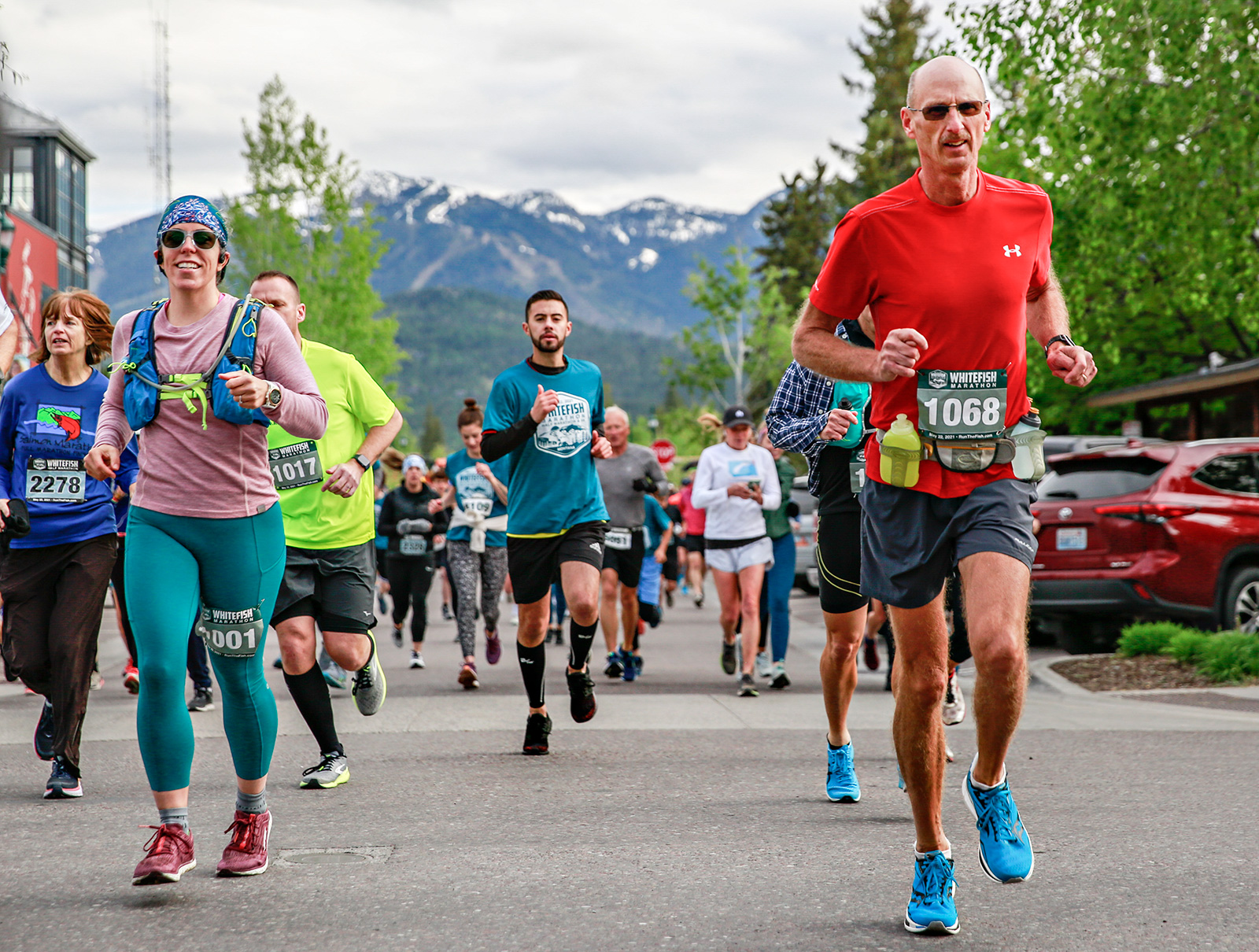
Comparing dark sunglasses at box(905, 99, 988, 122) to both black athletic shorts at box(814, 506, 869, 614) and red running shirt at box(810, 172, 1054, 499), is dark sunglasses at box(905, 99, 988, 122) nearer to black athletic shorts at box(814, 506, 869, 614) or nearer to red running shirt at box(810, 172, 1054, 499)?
red running shirt at box(810, 172, 1054, 499)

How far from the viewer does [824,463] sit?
20.6ft

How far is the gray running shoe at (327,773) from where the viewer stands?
604 cm

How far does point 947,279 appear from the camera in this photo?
12.6 ft

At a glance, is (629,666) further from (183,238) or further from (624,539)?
(183,238)

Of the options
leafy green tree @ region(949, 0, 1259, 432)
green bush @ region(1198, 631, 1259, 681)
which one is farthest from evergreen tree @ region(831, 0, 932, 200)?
green bush @ region(1198, 631, 1259, 681)

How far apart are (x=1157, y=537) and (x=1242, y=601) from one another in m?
0.86

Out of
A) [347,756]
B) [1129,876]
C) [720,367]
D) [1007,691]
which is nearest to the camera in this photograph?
[1007,691]

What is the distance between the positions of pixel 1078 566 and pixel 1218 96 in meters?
5.06

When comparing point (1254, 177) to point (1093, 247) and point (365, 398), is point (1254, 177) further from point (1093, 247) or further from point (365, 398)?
point (365, 398)

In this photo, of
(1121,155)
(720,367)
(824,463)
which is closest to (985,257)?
(824,463)

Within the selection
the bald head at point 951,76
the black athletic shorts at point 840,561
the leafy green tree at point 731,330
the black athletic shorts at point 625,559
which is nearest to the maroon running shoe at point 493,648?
the black athletic shorts at point 625,559

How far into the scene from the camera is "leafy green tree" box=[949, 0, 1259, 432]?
13430 mm

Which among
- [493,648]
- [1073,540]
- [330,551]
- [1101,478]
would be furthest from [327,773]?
[1101,478]

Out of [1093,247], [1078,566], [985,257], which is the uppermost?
[1093,247]
